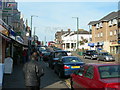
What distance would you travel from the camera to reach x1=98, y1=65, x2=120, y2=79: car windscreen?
5.72 metres

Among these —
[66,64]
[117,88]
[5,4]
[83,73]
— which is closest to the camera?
[117,88]

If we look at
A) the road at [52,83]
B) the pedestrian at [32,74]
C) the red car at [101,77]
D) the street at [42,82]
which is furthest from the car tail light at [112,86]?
the street at [42,82]

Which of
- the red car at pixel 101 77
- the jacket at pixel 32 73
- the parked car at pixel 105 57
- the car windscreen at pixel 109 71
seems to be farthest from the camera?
the parked car at pixel 105 57

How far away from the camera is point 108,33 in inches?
1966

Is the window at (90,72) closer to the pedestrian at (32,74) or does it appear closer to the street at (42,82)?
the pedestrian at (32,74)

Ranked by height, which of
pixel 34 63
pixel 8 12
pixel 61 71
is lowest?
pixel 61 71

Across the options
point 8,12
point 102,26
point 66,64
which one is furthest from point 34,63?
point 102,26

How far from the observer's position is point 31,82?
6.04 m

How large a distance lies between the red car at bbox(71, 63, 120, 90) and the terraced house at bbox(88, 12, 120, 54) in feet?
130

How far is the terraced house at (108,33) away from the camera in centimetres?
4616

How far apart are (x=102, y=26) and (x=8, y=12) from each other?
3921 cm

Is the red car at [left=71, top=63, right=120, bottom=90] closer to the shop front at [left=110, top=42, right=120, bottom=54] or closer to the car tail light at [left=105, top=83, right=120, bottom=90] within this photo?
the car tail light at [left=105, top=83, right=120, bottom=90]

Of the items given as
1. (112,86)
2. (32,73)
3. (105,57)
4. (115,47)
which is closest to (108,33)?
(115,47)

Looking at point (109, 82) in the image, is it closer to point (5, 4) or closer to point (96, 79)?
point (96, 79)
